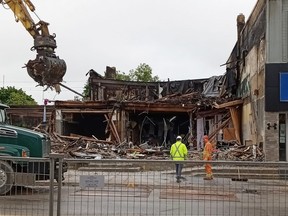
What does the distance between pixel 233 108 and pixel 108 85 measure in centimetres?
1351

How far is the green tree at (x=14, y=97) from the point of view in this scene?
72625mm

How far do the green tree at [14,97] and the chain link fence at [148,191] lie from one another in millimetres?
65507

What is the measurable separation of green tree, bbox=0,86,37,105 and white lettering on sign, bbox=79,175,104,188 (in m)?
66.0

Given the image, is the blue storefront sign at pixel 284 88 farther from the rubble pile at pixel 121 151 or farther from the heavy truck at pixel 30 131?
the heavy truck at pixel 30 131

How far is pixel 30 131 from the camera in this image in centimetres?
1486

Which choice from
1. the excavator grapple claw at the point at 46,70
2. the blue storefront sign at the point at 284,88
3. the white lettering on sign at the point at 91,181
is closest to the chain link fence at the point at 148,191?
the white lettering on sign at the point at 91,181

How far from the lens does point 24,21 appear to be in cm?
2422

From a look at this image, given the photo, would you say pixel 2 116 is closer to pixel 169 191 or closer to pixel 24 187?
pixel 24 187

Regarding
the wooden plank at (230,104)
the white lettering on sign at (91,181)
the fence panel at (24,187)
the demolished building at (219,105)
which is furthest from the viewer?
the wooden plank at (230,104)

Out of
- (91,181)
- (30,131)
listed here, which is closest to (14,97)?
(30,131)

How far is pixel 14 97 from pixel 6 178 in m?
67.5

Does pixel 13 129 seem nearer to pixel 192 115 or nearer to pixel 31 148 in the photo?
pixel 31 148

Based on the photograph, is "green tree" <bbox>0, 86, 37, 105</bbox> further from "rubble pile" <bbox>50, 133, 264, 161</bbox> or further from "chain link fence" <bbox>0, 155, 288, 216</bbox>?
"chain link fence" <bbox>0, 155, 288, 216</bbox>

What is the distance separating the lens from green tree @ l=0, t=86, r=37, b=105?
72.6 metres
